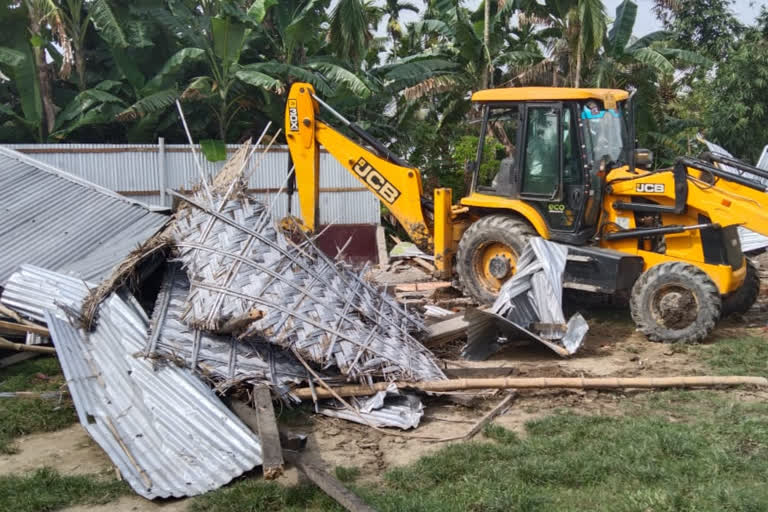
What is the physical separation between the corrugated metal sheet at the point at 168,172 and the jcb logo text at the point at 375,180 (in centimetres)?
336

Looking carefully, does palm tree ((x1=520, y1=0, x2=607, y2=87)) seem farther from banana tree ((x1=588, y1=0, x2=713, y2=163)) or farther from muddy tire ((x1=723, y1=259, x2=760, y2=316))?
muddy tire ((x1=723, y1=259, x2=760, y2=316))

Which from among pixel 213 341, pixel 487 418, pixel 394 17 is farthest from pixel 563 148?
pixel 394 17

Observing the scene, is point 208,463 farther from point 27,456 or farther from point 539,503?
point 539,503

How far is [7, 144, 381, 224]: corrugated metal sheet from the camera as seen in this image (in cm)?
1414

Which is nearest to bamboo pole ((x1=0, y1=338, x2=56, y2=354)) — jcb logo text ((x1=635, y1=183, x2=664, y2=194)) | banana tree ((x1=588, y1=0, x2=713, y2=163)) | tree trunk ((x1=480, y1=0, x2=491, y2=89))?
jcb logo text ((x1=635, y1=183, x2=664, y2=194))

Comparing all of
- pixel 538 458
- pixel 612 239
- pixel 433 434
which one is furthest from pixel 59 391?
pixel 612 239

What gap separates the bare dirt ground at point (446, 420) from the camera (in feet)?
17.7

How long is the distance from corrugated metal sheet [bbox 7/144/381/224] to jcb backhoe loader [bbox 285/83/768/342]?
3.62 m

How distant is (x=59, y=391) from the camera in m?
6.71

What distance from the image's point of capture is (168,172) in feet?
48.6

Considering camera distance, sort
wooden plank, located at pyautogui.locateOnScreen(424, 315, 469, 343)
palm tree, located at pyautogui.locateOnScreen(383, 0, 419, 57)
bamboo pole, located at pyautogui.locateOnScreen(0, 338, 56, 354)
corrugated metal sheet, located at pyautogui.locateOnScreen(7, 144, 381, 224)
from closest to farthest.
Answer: bamboo pole, located at pyautogui.locateOnScreen(0, 338, 56, 354)
wooden plank, located at pyautogui.locateOnScreen(424, 315, 469, 343)
corrugated metal sheet, located at pyautogui.locateOnScreen(7, 144, 381, 224)
palm tree, located at pyautogui.locateOnScreen(383, 0, 419, 57)

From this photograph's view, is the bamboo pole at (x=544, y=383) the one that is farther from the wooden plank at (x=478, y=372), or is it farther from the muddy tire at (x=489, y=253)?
the muddy tire at (x=489, y=253)

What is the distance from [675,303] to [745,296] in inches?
65.1

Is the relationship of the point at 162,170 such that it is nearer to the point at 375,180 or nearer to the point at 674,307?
the point at 375,180
